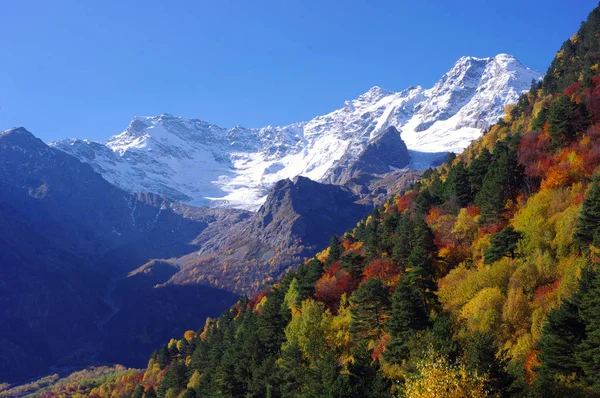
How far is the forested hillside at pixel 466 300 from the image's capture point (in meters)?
36.5

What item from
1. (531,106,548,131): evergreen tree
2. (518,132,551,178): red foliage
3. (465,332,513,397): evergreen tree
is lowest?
(465,332,513,397): evergreen tree

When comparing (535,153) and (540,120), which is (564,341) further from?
(540,120)

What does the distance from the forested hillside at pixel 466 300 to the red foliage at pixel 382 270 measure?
0.96 ft

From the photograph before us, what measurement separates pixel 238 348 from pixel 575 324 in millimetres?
50655

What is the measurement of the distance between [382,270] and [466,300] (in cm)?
2011

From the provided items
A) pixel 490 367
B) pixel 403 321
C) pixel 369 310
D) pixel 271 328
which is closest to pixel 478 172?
pixel 369 310

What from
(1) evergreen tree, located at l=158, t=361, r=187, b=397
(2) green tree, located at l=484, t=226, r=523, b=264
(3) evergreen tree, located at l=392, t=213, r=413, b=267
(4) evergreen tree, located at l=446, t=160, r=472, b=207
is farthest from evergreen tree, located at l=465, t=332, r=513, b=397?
(1) evergreen tree, located at l=158, t=361, r=187, b=397

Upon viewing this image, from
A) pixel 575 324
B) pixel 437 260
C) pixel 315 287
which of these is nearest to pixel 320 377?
pixel 575 324

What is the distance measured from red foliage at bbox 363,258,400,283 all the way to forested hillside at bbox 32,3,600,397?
0.29 metres

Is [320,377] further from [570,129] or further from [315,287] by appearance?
[570,129]

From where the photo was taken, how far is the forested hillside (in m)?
36.5

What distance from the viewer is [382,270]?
244ft

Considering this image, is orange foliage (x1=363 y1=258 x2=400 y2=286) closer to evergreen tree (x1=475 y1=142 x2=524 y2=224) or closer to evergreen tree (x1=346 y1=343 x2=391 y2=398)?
evergreen tree (x1=475 y1=142 x2=524 y2=224)

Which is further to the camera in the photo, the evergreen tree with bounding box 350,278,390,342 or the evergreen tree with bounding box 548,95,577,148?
the evergreen tree with bounding box 548,95,577,148
